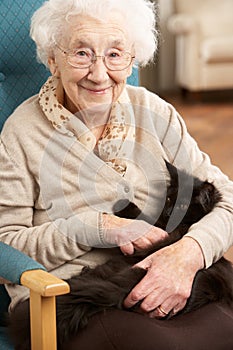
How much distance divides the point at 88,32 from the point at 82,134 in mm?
262

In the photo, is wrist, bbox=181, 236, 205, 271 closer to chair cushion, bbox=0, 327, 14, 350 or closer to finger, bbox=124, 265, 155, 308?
finger, bbox=124, 265, 155, 308

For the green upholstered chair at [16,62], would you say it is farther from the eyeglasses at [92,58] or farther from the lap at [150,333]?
the lap at [150,333]

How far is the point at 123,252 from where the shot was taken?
1.88 metres

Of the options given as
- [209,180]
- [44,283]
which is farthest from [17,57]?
[44,283]

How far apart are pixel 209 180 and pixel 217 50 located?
15.6 ft

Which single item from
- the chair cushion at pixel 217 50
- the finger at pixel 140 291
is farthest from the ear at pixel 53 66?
Answer: the chair cushion at pixel 217 50

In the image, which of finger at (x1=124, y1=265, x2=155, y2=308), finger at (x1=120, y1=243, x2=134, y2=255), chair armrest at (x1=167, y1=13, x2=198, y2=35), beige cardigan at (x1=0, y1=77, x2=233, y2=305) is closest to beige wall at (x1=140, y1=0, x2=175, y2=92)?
chair armrest at (x1=167, y1=13, x2=198, y2=35)

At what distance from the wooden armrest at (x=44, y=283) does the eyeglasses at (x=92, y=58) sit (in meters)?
0.58

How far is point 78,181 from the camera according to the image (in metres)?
1.96

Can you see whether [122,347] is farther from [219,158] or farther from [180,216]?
[219,158]

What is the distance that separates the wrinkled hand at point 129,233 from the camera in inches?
72.9

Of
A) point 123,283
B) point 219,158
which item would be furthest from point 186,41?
point 123,283

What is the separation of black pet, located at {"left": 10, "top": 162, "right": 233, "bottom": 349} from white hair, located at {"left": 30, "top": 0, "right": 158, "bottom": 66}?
1.13ft

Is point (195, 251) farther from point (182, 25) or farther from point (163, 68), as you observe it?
point (163, 68)
